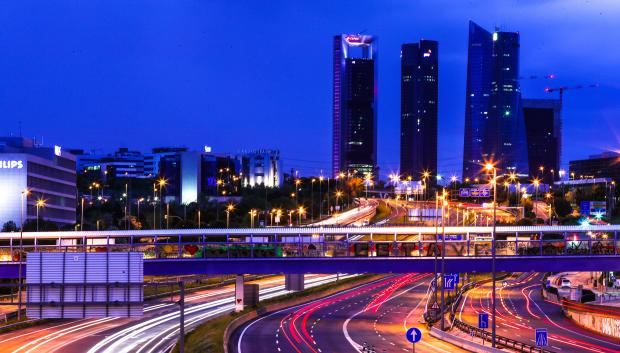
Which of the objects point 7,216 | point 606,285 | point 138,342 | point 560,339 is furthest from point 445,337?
point 7,216

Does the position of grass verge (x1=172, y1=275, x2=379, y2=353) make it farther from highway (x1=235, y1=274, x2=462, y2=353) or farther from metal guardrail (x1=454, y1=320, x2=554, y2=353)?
metal guardrail (x1=454, y1=320, x2=554, y2=353)

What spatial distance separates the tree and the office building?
3.14 metres

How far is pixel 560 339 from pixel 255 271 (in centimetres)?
2276

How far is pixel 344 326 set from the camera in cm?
7781

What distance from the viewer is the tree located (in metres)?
142

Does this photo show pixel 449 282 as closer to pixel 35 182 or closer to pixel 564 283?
pixel 564 283

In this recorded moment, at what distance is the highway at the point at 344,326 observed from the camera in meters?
62.5

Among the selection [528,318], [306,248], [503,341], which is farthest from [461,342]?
[528,318]

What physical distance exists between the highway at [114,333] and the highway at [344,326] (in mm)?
5703

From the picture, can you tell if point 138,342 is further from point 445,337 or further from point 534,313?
point 534,313

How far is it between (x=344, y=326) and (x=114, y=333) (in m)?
18.3

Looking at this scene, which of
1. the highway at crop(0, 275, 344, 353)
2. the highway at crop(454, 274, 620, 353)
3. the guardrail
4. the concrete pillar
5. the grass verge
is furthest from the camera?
the concrete pillar

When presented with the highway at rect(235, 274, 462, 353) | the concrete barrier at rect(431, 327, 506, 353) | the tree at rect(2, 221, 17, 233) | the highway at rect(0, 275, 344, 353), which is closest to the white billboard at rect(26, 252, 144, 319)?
the highway at rect(235, 274, 462, 353)

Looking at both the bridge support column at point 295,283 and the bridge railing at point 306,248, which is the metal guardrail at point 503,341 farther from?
the bridge support column at point 295,283
